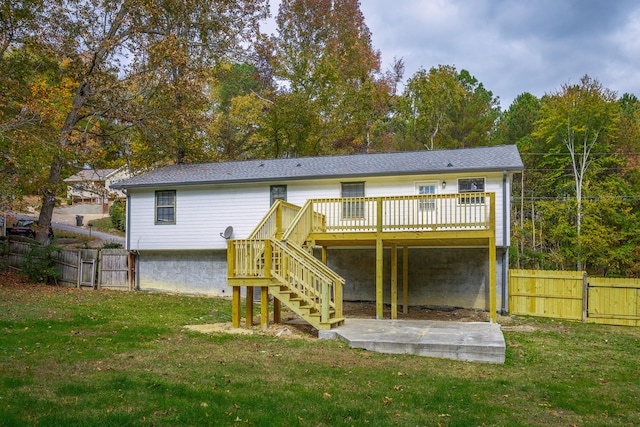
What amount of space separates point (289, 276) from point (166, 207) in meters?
9.82

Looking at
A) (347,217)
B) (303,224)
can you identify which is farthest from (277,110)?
(303,224)

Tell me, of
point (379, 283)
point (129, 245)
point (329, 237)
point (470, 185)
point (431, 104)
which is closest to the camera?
point (379, 283)

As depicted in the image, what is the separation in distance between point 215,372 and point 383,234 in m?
8.01

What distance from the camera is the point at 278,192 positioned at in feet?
63.4

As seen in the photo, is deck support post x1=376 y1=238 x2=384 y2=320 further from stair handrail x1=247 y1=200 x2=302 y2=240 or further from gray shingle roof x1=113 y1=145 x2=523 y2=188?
gray shingle roof x1=113 y1=145 x2=523 y2=188

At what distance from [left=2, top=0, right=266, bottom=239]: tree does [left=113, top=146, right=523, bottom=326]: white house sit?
9.19ft

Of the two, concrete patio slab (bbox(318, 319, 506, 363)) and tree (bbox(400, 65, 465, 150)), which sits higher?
tree (bbox(400, 65, 465, 150))

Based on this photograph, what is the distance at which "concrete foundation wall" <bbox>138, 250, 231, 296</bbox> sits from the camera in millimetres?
19969

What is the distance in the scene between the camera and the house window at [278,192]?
19.3 meters

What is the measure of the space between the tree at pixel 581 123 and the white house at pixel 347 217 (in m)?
12.4

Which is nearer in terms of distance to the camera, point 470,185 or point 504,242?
point 504,242

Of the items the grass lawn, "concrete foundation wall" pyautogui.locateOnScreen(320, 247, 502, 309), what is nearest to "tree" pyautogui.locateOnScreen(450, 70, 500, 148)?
"concrete foundation wall" pyautogui.locateOnScreen(320, 247, 502, 309)

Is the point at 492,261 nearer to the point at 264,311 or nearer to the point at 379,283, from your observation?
the point at 379,283

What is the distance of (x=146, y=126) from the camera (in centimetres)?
2320
